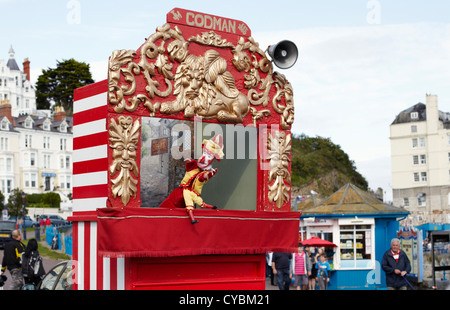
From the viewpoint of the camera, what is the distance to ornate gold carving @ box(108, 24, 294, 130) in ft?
19.0

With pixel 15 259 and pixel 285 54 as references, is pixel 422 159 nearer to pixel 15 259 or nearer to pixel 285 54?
pixel 15 259

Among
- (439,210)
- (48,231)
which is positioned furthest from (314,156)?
(439,210)

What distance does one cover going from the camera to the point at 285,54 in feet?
21.8

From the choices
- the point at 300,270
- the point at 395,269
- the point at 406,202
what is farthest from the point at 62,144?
the point at 395,269

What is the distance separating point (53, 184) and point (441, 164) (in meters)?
45.2

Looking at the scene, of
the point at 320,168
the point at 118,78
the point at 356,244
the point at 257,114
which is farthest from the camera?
the point at 320,168

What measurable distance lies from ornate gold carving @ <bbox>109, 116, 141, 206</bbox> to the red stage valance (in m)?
0.21

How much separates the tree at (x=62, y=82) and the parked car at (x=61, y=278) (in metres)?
66.6

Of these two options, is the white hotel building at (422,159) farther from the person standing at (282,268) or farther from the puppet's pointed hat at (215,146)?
the puppet's pointed hat at (215,146)

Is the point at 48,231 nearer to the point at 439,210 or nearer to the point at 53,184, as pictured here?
the point at 53,184

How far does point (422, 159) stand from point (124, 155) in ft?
249

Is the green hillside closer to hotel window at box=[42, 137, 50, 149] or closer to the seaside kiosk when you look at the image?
the seaside kiosk

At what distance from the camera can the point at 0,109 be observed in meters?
77.2

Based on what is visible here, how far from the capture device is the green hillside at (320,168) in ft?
156
